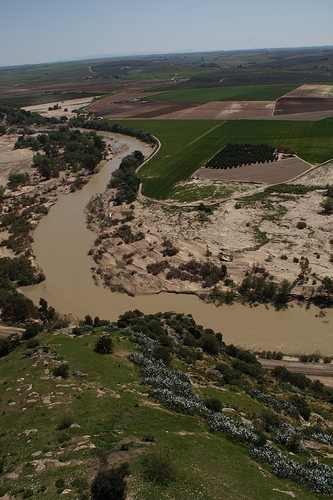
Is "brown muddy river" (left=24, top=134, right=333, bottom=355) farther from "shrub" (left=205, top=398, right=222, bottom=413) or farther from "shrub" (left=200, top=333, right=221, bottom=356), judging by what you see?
"shrub" (left=205, top=398, right=222, bottom=413)

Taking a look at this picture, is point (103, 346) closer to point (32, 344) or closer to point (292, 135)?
point (32, 344)

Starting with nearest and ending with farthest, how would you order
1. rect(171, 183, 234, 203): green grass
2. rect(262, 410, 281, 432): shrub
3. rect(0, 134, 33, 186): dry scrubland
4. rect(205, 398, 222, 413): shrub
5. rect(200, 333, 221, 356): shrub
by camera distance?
1. rect(262, 410, 281, 432): shrub
2. rect(205, 398, 222, 413): shrub
3. rect(200, 333, 221, 356): shrub
4. rect(171, 183, 234, 203): green grass
5. rect(0, 134, 33, 186): dry scrubland

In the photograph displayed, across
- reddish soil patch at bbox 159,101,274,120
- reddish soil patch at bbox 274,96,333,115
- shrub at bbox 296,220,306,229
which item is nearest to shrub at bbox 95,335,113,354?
shrub at bbox 296,220,306,229

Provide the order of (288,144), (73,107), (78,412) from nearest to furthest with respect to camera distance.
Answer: (78,412) < (288,144) < (73,107)

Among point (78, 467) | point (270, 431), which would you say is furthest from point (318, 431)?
point (78, 467)

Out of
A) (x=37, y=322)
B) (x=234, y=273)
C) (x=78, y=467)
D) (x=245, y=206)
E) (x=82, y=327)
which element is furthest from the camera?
(x=245, y=206)

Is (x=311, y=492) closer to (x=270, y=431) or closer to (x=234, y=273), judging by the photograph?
(x=270, y=431)

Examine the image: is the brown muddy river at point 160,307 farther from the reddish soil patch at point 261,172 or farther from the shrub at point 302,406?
the reddish soil patch at point 261,172
